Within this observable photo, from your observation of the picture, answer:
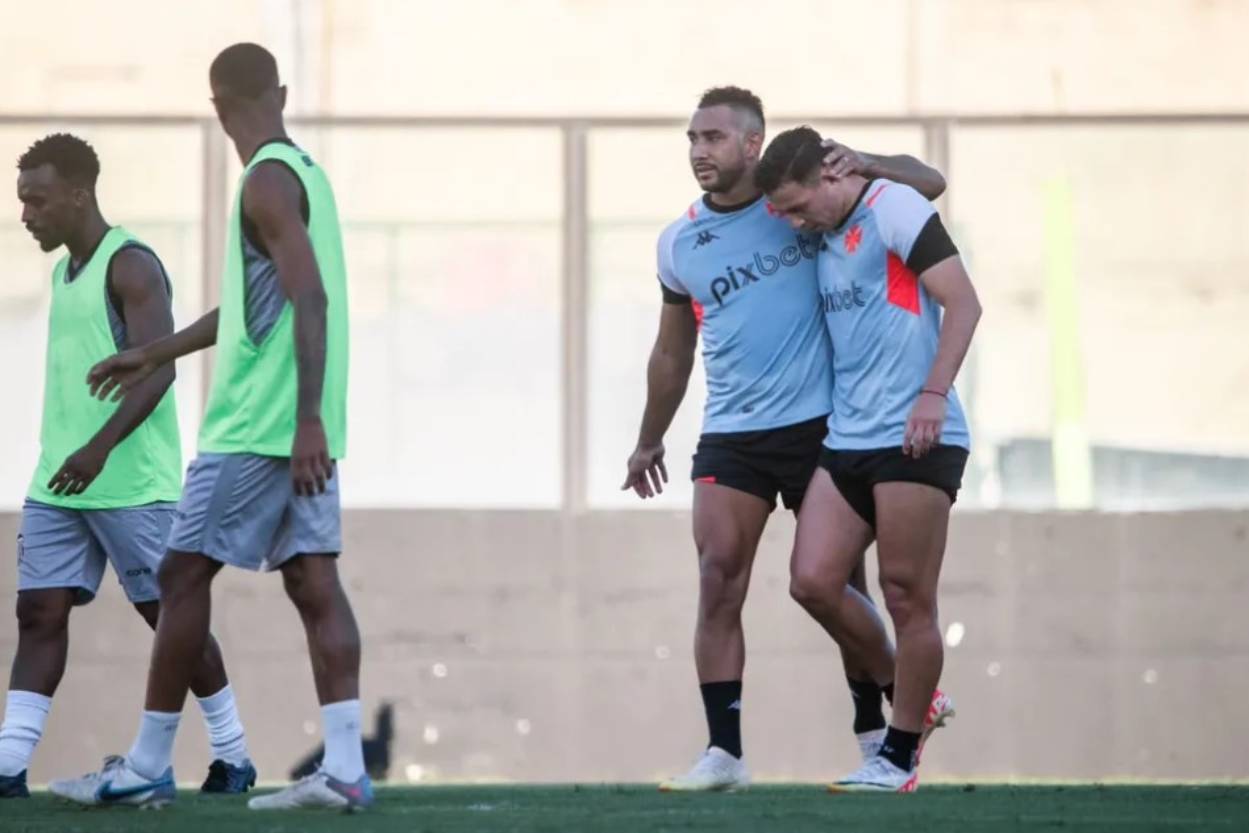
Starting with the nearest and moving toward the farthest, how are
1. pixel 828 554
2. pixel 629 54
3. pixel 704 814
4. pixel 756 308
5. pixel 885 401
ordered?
pixel 704 814, pixel 885 401, pixel 828 554, pixel 756 308, pixel 629 54

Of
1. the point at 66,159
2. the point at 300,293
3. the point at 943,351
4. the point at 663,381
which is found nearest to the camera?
the point at 300,293

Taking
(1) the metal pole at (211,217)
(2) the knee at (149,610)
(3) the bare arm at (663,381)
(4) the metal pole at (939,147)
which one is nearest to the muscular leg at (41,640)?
(2) the knee at (149,610)

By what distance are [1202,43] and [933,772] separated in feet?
15.1

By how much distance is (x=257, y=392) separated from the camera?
22.5 feet

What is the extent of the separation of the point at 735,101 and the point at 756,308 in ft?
2.05

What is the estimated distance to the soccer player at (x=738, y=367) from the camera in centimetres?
799

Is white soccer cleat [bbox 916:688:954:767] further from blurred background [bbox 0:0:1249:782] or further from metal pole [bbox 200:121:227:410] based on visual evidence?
metal pole [bbox 200:121:227:410]

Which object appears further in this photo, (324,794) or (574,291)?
(574,291)

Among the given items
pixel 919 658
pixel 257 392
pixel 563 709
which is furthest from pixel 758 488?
pixel 563 709

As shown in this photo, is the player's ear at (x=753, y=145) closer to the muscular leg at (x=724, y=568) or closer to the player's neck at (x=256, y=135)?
the muscular leg at (x=724, y=568)

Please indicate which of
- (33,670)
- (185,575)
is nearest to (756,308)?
(185,575)

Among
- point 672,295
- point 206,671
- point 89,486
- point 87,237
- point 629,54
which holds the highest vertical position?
point 629,54

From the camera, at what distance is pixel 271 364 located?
688cm

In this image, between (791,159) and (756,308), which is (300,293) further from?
(756,308)
